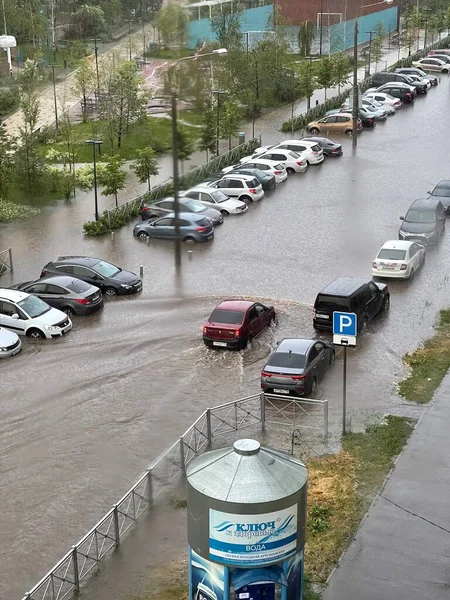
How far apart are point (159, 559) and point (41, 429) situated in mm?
5782

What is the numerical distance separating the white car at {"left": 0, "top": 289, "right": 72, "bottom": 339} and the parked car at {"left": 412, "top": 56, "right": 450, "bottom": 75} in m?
47.0

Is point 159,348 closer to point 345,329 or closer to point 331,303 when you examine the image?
point 331,303

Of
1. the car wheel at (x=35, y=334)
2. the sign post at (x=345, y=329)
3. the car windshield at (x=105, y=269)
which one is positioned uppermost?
the sign post at (x=345, y=329)

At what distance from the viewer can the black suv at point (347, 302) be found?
992 inches

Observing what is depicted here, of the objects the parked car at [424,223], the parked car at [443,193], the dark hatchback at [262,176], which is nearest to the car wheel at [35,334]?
the parked car at [424,223]

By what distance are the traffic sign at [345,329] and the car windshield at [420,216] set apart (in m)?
14.7

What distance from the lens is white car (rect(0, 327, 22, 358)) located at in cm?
2473

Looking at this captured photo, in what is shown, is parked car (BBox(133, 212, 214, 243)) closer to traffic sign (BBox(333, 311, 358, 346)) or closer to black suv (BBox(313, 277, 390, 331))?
black suv (BBox(313, 277, 390, 331))

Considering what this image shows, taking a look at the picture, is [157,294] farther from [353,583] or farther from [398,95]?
[398,95]

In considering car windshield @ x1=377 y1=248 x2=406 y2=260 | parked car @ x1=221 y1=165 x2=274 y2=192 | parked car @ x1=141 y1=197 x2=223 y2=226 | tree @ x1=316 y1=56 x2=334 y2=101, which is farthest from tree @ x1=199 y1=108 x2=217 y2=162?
tree @ x1=316 y1=56 x2=334 y2=101

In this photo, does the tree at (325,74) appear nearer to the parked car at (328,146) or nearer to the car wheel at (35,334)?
the parked car at (328,146)

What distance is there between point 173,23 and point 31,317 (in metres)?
15.4

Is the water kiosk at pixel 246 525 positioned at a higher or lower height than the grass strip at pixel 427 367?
higher

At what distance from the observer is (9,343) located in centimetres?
2484
